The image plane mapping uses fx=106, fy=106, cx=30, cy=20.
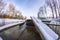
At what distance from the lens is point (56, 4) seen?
4.84m

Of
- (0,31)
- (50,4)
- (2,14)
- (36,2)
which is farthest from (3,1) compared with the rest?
(0,31)

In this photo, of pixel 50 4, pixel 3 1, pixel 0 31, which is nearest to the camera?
pixel 0 31

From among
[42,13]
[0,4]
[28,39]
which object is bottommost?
[28,39]

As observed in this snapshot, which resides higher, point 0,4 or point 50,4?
point 0,4

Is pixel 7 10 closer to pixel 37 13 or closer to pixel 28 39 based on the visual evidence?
pixel 37 13

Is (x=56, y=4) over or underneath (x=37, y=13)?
over

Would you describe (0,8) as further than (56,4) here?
Yes

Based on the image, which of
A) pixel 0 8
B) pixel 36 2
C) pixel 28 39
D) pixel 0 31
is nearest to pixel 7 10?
pixel 0 8

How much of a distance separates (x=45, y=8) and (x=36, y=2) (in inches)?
21.6

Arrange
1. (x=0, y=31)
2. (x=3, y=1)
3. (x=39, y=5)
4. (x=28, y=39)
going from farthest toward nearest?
(x=3, y=1) → (x=39, y=5) → (x=0, y=31) → (x=28, y=39)

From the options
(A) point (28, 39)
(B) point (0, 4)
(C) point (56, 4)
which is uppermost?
(B) point (0, 4)

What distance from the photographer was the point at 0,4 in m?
11.3

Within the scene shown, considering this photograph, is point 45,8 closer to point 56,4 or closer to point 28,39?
point 56,4

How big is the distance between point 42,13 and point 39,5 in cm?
45
